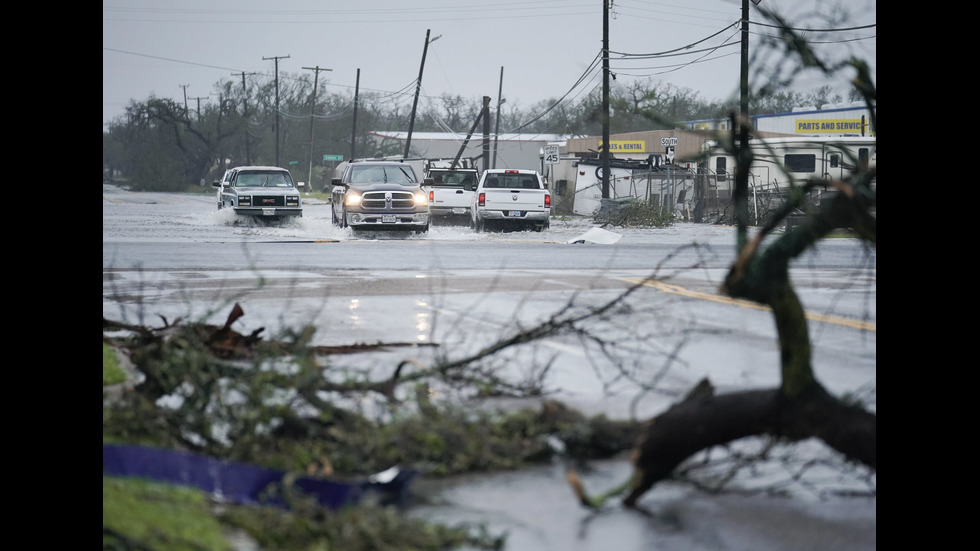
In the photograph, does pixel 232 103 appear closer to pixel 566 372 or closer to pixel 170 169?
pixel 170 169

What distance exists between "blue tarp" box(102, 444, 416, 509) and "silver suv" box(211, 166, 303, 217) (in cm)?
2586

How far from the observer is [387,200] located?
86.0ft

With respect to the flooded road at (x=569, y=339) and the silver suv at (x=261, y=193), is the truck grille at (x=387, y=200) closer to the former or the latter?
the flooded road at (x=569, y=339)

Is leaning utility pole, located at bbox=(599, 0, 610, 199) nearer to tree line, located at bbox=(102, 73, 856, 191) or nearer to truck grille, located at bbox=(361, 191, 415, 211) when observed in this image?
truck grille, located at bbox=(361, 191, 415, 211)

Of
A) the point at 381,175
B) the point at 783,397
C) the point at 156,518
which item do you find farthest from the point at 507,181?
the point at 156,518

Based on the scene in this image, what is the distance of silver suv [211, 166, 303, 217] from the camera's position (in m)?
30.6

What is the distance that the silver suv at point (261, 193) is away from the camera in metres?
30.6

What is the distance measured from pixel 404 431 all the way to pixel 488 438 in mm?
420

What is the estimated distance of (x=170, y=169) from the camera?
87.9 meters

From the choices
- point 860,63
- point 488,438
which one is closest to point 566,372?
point 488,438

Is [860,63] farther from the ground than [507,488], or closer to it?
farther from the ground

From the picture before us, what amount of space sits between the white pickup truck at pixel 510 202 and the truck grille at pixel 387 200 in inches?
135

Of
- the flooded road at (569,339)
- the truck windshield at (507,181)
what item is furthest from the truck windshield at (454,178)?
the flooded road at (569,339)

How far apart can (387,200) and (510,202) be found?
13.8 ft
